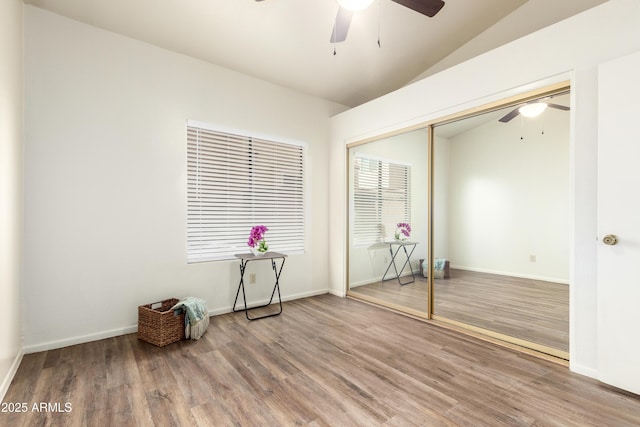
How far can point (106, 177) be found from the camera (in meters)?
2.76

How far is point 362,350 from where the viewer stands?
2.50m

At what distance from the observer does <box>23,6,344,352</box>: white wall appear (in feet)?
8.17

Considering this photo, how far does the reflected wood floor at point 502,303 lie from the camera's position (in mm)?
2430

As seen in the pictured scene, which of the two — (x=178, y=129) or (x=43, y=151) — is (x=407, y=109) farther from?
(x=43, y=151)

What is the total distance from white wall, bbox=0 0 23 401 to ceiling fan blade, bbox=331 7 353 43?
2.23 m

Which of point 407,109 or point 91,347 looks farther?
point 407,109

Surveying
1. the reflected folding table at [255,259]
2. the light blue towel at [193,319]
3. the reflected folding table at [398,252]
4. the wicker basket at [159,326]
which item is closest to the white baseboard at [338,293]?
the reflected folding table at [398,252]

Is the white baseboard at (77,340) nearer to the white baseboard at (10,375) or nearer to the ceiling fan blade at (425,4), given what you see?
the white baseboard at (10,375)

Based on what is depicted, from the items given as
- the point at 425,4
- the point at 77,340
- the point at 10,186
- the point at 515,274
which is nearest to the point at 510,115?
the point at 425,4

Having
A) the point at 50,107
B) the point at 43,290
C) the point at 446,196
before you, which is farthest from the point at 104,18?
the point at 446,196

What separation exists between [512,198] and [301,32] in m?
2.72

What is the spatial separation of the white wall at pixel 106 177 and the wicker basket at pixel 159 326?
0.28 meters

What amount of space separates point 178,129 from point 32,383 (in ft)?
7.87

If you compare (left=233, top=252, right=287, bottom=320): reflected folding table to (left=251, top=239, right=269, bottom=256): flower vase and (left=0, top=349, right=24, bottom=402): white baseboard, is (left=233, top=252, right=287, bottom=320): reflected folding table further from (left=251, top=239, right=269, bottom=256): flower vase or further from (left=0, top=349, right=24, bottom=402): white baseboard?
(left=0, top=349, right=24, bottom=402): white baseboard
